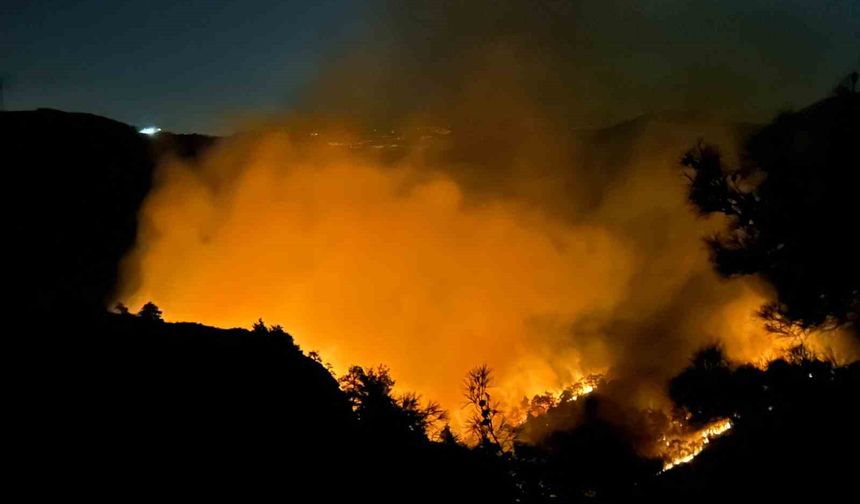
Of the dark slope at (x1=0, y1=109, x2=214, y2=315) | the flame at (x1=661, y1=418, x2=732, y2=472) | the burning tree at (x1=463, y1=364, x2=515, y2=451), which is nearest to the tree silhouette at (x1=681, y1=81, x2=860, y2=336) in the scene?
the burning tree at (x1=463, y1=364, x2=515, y2=451)

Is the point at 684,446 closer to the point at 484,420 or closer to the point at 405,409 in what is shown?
the point at 484,420

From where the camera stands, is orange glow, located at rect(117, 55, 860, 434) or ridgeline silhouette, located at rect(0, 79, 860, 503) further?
orange glow, located at rect(117, 55, 860, 434)

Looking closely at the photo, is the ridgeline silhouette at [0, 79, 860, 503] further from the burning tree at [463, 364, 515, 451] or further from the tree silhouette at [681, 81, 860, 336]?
the burning tree at [463, 364, 515, 451]

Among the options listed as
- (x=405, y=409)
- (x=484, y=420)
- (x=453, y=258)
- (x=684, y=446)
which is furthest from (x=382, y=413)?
(x=453, y=258)

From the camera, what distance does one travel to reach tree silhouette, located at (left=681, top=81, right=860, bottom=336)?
11.1m

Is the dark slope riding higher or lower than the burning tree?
higher

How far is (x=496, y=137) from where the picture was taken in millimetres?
63406

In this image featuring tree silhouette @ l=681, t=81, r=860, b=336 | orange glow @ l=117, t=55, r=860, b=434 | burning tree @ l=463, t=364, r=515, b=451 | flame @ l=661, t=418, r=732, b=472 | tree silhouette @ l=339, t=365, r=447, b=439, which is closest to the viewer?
tree silhouette @ l=681, t=81, r=860, b=336

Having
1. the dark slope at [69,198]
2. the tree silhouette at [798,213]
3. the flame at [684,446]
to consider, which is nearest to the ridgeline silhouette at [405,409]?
the tree silhouette at [798,213]

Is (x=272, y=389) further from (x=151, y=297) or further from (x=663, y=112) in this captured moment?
(x=663, y=112)

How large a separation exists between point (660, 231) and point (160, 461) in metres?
36.5

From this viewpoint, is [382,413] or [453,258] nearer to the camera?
[382,413]

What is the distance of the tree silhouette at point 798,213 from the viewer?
36.6 ft

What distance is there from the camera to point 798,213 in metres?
11.6
